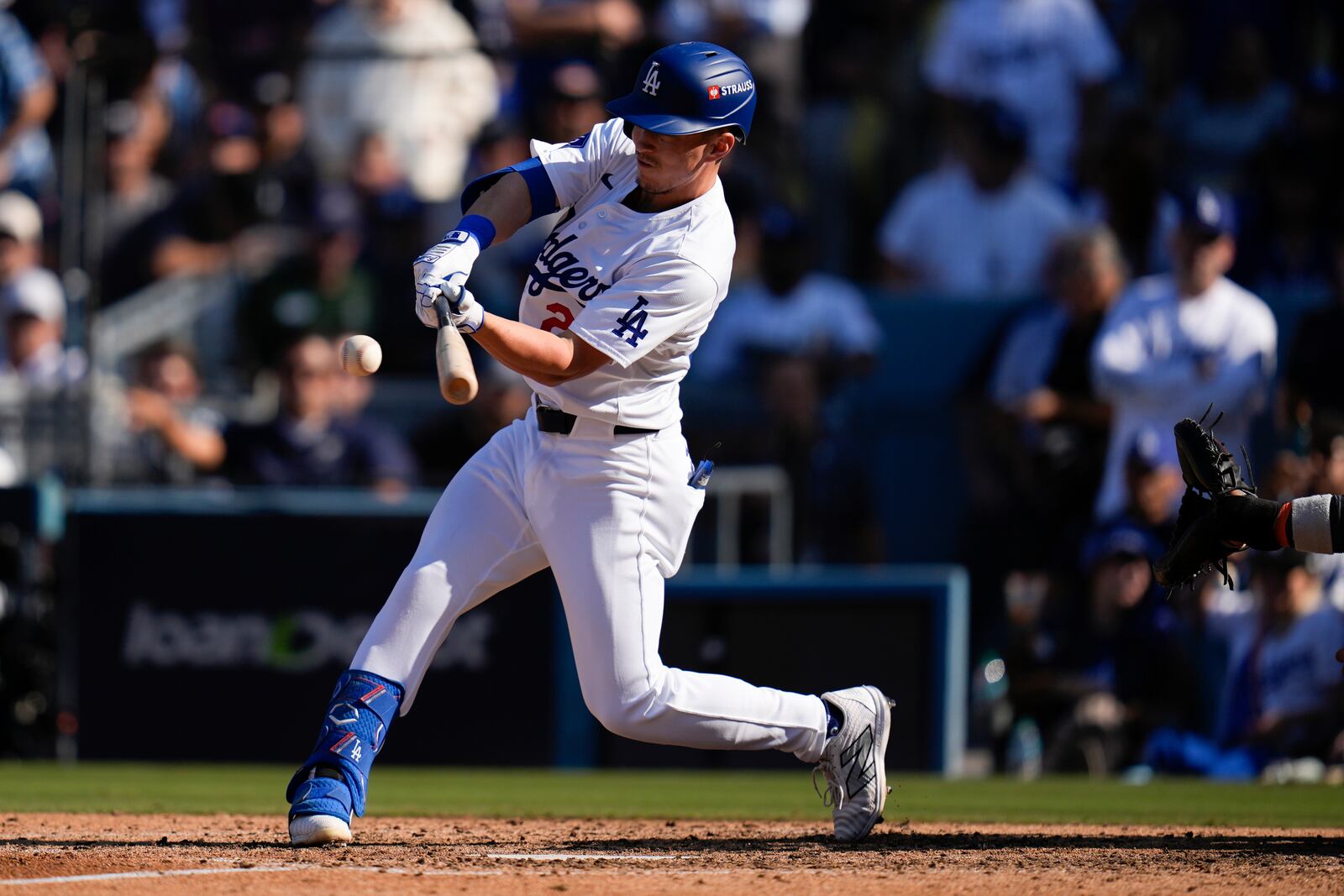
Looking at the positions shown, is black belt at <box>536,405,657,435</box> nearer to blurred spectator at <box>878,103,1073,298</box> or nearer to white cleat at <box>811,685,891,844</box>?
white cleat at <box>811,685,891,844</box>

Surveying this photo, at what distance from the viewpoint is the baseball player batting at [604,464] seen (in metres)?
4.89

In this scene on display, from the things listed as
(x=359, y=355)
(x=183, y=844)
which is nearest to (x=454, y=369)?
(x=359, y=355)

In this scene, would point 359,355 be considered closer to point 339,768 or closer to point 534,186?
point 534,186

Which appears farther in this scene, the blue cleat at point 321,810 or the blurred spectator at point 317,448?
the blurred spectator at point 317,448

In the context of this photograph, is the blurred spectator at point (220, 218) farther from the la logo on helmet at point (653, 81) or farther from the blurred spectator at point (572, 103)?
the la logo on helmet at point (653, 81)

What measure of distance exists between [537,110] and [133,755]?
4118 mm

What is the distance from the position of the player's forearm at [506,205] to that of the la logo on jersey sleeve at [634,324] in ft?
1.54

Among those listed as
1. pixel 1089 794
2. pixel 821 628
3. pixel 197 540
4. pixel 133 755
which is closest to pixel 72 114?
pixel 197 540

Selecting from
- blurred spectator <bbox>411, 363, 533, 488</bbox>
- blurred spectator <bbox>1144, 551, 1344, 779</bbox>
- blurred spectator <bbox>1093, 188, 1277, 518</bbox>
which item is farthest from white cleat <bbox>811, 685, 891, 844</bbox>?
blurred spectator <bbox>411, 363, 533, 488</bbox>

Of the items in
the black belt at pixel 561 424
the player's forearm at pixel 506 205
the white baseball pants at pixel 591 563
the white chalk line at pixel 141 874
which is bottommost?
the white chalk line at pixel 141 874

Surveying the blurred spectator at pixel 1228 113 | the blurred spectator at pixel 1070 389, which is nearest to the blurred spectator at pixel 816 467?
the blurred spectator at pixel 1070 389

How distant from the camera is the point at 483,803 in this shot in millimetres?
6891

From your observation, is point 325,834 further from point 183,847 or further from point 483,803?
point 483,803

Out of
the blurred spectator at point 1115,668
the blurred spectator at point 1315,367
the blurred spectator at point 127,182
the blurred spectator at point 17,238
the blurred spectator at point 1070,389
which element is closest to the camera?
the blurred spectator at point 1115,668
